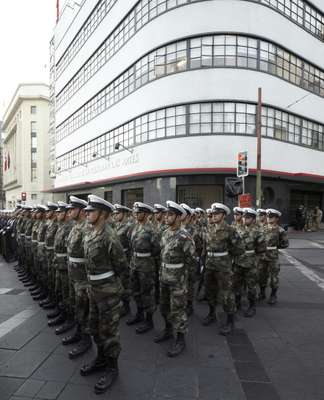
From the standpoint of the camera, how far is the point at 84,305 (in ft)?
13.7

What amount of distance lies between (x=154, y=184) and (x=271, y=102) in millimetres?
9165

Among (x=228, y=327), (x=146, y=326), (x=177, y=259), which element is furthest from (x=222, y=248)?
(x=146, y=326)

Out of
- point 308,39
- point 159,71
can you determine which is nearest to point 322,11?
point 308,39

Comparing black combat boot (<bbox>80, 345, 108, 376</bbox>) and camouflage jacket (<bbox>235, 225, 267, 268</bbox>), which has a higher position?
camouflage jacket (<bbox>235, 225, 267, 268</bbox>)

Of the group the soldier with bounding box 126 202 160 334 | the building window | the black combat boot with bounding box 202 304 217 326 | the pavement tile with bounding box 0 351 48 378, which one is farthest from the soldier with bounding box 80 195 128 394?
the building window

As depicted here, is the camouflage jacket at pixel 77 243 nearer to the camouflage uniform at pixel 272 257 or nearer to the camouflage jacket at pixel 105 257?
the camouflage jacket at pixel 105 257

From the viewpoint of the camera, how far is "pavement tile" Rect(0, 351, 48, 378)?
147 inches

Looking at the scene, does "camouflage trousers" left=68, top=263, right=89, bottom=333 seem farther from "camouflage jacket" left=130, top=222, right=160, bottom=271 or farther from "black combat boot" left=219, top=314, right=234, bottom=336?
"black combat boot" left=219, top=314, right=234, bottom=336

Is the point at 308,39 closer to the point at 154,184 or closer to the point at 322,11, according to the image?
the point at 322,11

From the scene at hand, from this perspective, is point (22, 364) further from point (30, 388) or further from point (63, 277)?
point (63, 277)

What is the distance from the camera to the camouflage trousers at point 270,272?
6.56 metres

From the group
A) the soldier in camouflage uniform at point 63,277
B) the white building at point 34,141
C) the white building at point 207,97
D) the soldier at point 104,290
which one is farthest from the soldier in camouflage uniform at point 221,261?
the white building at point 34,141

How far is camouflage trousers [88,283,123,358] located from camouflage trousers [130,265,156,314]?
149cm

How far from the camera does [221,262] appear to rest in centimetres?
519
